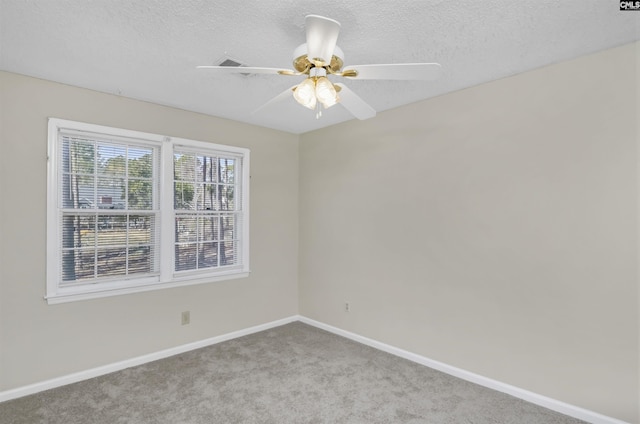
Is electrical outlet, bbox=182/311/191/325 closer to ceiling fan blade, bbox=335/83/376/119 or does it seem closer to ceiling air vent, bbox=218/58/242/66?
ceiling air vent, bbox=218/58/242/66

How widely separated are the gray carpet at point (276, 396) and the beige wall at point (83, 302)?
0.27m

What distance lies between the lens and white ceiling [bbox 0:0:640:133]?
1765mm

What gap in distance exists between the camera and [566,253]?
236cm

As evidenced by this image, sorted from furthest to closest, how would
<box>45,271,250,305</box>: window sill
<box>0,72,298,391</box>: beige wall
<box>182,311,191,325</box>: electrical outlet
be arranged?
1. <box>182,311,191,325</box>: electrical outlet
2. <box>45,271,250,305</box>: window sill
3. <box>0,72,298,391</box>: beige wall

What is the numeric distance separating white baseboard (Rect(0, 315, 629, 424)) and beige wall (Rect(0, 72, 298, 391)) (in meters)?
0.06

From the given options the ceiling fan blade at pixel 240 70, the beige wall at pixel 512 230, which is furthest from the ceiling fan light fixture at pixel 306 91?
the beige wall at pixel 512 230

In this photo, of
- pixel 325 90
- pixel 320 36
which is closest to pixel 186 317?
pixel 325 90

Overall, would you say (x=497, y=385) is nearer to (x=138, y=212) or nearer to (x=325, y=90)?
(x=325, y=90)

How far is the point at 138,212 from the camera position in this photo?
3180 mm

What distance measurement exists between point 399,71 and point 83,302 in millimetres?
3101

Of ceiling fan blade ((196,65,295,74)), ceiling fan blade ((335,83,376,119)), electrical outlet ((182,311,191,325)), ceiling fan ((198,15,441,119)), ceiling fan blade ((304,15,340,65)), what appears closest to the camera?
ceiling fan blade ((304,15,340,65))

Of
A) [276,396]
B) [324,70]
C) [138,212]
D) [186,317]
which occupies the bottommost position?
[276,396]

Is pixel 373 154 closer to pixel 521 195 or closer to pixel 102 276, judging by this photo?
pixel 521 195

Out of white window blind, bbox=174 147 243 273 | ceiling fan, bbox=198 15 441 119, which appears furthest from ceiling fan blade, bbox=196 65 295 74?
white window blind, bbox=174 147 243 273
